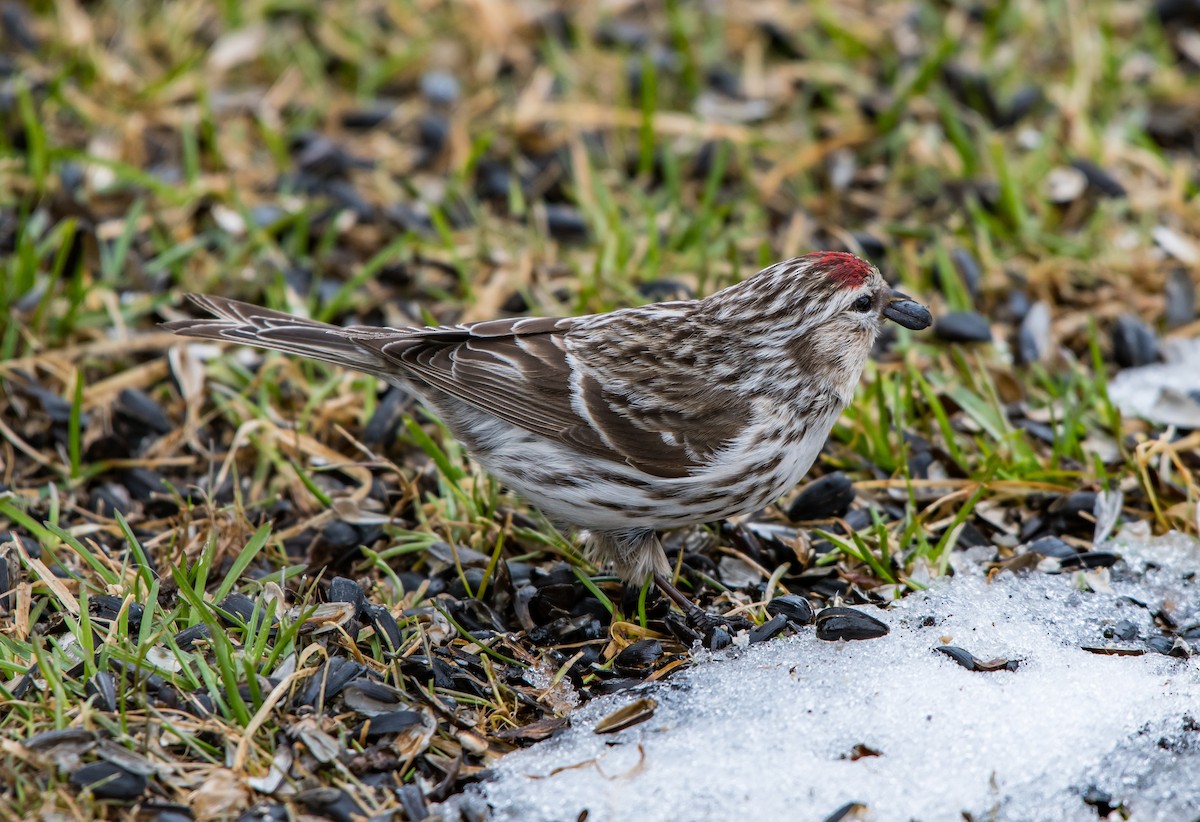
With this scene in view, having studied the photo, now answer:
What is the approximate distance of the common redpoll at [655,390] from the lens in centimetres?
388

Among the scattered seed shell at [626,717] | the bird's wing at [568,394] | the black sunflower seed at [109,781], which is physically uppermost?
the bird's wing at [568,394]

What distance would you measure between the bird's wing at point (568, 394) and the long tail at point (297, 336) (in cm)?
5

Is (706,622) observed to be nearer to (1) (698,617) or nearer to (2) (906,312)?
(1) (698,617)

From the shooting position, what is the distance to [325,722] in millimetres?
3412

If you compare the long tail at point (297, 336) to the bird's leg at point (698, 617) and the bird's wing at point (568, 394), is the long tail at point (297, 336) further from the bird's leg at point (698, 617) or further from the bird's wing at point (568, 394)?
the bird's leg at point (698, 617)

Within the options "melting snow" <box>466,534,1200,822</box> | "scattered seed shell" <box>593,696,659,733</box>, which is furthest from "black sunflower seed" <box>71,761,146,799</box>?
"scattered seed shell" <box>593,696,659,733</box>

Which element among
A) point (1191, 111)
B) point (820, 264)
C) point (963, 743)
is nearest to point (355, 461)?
point (820, 264)

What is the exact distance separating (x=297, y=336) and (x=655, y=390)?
44.4 inches

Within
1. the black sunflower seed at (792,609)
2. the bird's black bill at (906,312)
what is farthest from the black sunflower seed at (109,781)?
the bird's black bill at (906,312)

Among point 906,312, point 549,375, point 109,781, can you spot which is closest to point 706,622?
A: point 549,375

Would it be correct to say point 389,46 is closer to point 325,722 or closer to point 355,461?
point 355,461

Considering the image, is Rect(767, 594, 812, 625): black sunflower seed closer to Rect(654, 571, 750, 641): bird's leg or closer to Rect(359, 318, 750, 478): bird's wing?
Rect(654, 571, 750, 641): bird's leg

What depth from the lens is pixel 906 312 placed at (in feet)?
13.4

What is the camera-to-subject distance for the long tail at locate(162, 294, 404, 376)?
4.21m
